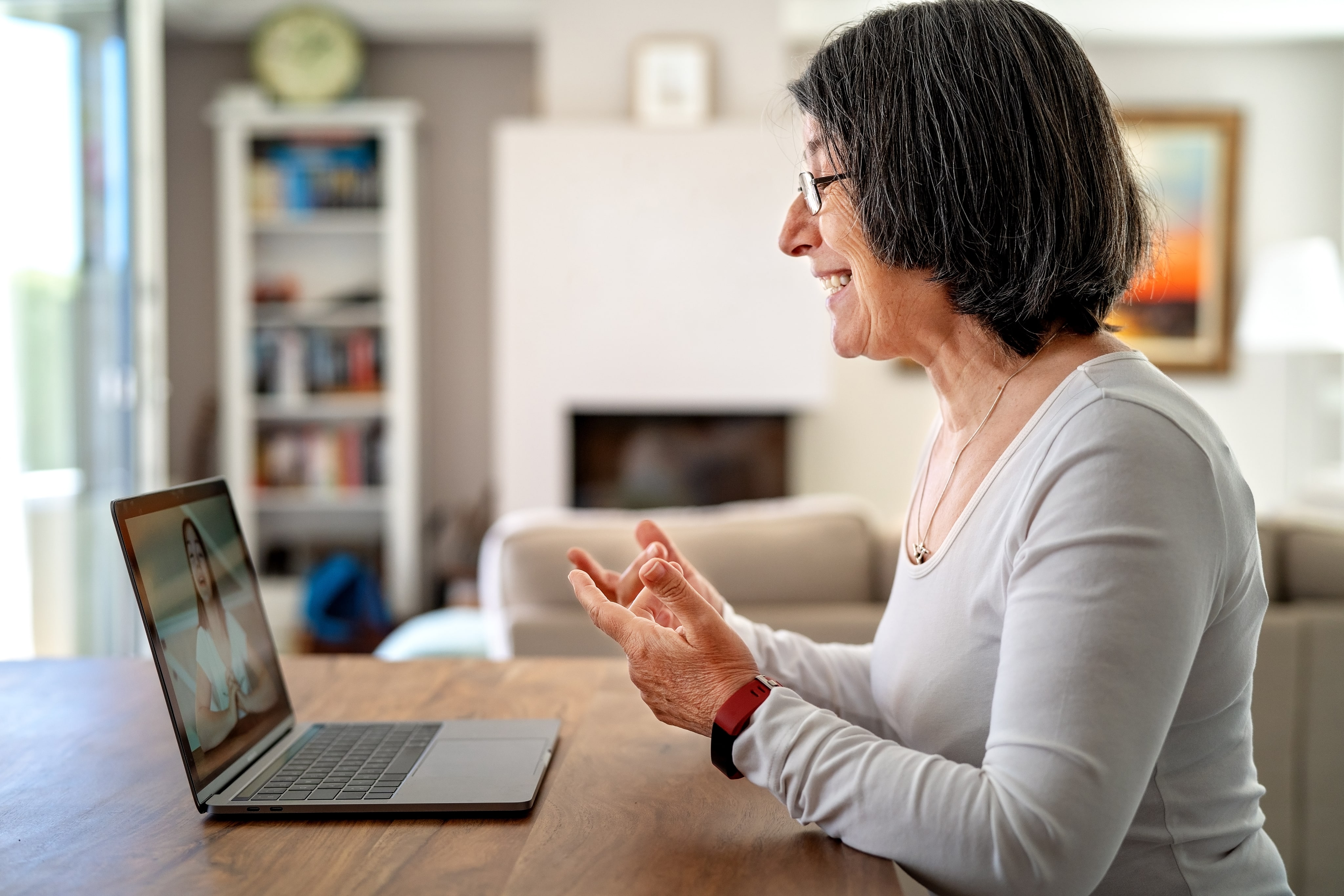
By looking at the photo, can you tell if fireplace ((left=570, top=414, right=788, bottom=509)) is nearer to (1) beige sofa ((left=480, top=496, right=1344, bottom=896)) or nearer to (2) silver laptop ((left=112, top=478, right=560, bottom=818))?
(1) beige sofa ((left=480, top=496, right=1344, bottom=896))

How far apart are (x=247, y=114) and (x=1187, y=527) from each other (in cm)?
452

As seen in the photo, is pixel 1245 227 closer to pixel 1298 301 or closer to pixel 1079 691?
pixel 1298 301

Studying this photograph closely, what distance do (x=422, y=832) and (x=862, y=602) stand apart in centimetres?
109

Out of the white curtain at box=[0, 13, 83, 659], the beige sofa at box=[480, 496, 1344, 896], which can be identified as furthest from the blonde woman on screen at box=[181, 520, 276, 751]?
the white curtain at box=[0, 13, 83, 659]

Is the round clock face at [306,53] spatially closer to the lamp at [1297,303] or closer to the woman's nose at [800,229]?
the lamp at [1297,303]

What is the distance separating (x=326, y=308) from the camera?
15.1 feet

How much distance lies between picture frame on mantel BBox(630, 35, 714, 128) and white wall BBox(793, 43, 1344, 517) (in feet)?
4.46

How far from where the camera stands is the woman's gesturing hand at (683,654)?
79 centimetres

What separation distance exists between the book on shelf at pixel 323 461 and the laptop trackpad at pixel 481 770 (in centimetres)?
394

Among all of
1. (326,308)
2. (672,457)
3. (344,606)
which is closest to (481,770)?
(344,606)

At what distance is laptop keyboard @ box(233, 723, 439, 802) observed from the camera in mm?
792

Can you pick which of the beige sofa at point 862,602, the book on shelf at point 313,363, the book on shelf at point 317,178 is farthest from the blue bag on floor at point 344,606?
the beige sofa at point 862,602

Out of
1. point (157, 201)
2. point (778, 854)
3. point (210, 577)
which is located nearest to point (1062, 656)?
point (778, 854)

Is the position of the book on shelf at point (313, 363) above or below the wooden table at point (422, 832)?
above
